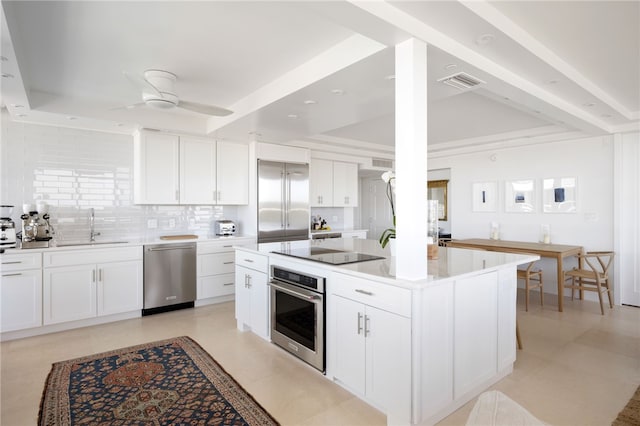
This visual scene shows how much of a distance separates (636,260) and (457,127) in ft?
9.78

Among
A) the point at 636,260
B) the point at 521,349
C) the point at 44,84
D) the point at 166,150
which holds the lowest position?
the point at 521,349

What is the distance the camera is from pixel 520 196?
18.7ft

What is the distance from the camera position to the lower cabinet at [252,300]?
10.8 feet

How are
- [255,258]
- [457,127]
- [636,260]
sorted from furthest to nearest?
[457,127]
[636,260]
[255,258]

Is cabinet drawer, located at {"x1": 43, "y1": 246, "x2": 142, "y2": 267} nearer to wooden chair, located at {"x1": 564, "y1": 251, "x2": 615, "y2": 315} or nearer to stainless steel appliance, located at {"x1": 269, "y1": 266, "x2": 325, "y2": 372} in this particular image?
stainless steel appliance, located at {"x1": 269, "y1": 266, "x2": 325, "y2": 372}

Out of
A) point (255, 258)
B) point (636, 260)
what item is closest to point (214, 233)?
point (255, 258)

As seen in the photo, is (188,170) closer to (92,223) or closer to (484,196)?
(92,223)

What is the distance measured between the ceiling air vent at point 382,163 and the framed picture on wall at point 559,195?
2.87 metres

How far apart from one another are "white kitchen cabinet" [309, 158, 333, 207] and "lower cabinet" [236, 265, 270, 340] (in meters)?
2.70

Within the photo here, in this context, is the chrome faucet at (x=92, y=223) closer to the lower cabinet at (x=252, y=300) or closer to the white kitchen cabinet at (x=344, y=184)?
the lower cabinet at (x=252, y=300)

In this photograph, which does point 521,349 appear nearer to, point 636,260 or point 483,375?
point 483,375

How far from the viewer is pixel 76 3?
2.12 metres

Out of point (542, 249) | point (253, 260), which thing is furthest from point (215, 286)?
point (542, 249)

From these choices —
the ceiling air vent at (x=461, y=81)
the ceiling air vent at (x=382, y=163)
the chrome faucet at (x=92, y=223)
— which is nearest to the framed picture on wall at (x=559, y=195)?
the ceiling air vent at (x=382, y=163)
